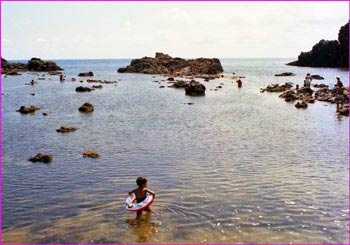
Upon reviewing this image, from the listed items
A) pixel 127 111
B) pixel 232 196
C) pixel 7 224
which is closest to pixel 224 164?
pixel 232 196

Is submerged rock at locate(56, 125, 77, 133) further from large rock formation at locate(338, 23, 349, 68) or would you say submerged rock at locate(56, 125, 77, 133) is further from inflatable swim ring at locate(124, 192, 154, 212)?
large rock formation at locate(338, 23, 349, 68)

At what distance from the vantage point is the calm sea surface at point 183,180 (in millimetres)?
14781

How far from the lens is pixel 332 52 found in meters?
170

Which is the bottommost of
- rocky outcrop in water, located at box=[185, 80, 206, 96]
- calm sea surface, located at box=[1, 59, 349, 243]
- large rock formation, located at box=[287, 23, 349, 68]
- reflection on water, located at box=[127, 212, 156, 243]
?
reflection on water, located at box=[127, 212, 156, 243]

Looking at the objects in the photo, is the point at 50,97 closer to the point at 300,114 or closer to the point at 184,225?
the point at 300,114

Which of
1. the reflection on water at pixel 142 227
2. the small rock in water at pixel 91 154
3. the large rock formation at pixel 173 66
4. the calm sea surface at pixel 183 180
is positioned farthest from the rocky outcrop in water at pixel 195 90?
the large rock formation at pixel 173 66

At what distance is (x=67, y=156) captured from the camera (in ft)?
88.0

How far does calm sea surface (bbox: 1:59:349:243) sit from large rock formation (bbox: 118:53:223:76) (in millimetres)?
97118

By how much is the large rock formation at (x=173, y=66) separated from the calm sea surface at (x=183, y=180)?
9712 cm

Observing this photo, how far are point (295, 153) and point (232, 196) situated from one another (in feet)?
33.1

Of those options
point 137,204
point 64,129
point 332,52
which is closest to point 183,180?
point 137,204

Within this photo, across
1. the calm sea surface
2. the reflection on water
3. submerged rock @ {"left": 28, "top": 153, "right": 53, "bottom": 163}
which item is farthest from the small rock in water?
the reflection on water

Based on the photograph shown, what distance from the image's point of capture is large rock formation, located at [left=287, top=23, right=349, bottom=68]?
162 m

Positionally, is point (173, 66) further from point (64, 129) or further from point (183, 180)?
point (183, 180)
